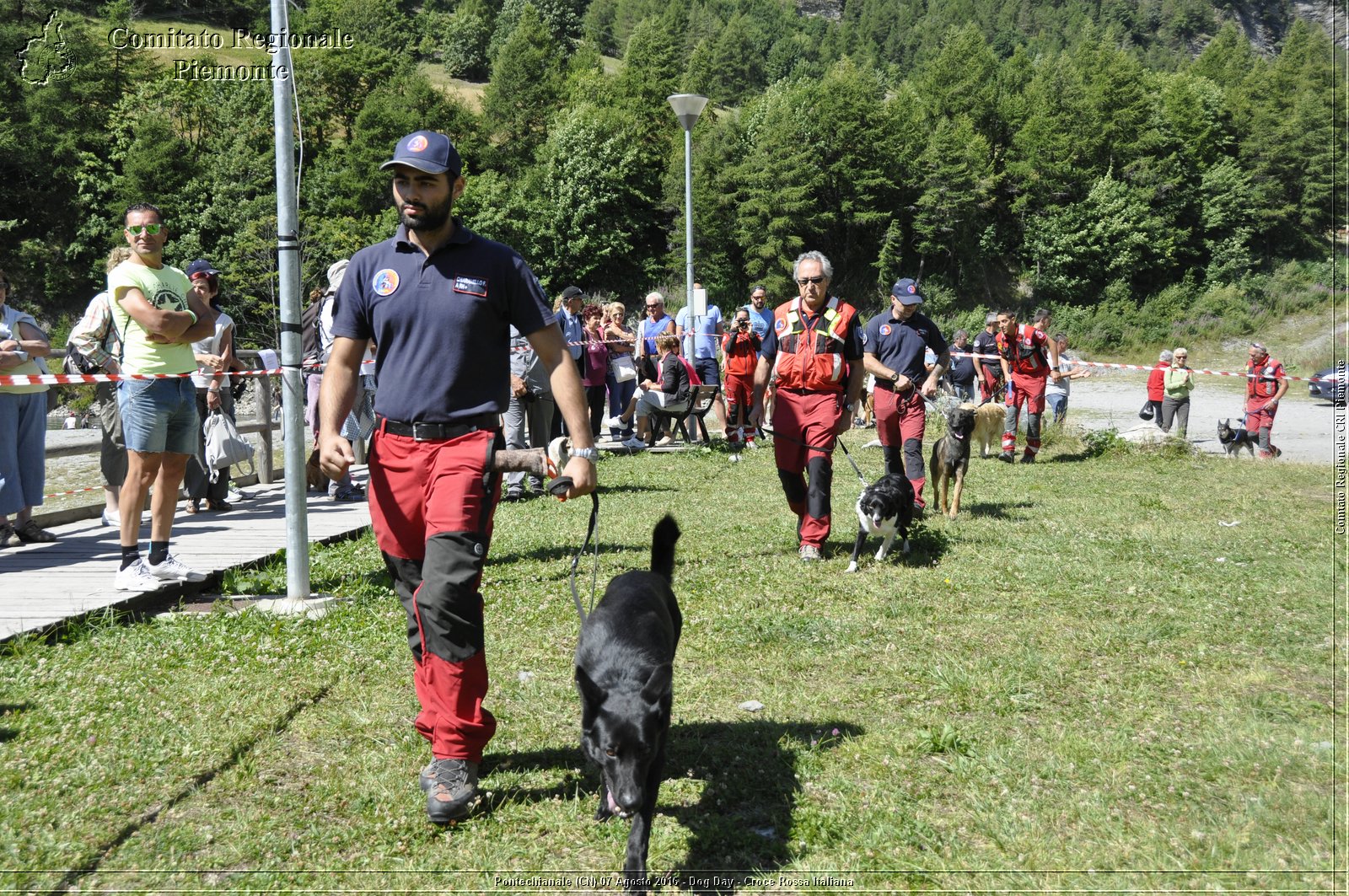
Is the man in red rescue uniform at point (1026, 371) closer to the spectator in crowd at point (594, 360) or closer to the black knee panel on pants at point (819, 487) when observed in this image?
the spectator in crowd at point (594, 360)

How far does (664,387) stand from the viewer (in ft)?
48.5

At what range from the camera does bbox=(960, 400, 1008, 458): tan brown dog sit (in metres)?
14.3

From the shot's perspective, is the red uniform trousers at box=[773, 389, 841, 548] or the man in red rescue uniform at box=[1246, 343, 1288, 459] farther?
the man in red rescue uniform at box=[1246, 343, 1288, 459]

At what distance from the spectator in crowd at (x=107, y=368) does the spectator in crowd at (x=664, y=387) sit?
313 inches

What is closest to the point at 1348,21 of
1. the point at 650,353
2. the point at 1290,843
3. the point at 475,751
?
the point at 1290,843

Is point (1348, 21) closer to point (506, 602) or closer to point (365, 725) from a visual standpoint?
point (365, 725)

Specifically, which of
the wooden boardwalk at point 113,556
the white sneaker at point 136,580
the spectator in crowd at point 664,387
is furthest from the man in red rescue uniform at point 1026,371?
the white sneaker at point 136,580

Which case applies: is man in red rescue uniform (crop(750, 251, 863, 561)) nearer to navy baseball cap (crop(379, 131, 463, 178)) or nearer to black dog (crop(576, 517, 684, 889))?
black dog (crop(576, 517, 684, 889))

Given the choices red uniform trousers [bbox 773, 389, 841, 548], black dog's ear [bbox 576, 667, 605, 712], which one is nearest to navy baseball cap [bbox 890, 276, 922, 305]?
red uniform trousers [bbox 773, 389, 841, 548]

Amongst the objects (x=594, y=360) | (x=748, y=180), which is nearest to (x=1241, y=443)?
(x=594, y=360)

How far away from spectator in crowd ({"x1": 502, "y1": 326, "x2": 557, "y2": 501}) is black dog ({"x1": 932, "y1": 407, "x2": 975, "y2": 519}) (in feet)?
13.3

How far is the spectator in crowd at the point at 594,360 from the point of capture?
1381cm

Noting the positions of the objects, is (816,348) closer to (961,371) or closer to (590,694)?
(590,694)

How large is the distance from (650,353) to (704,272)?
47384 mm
